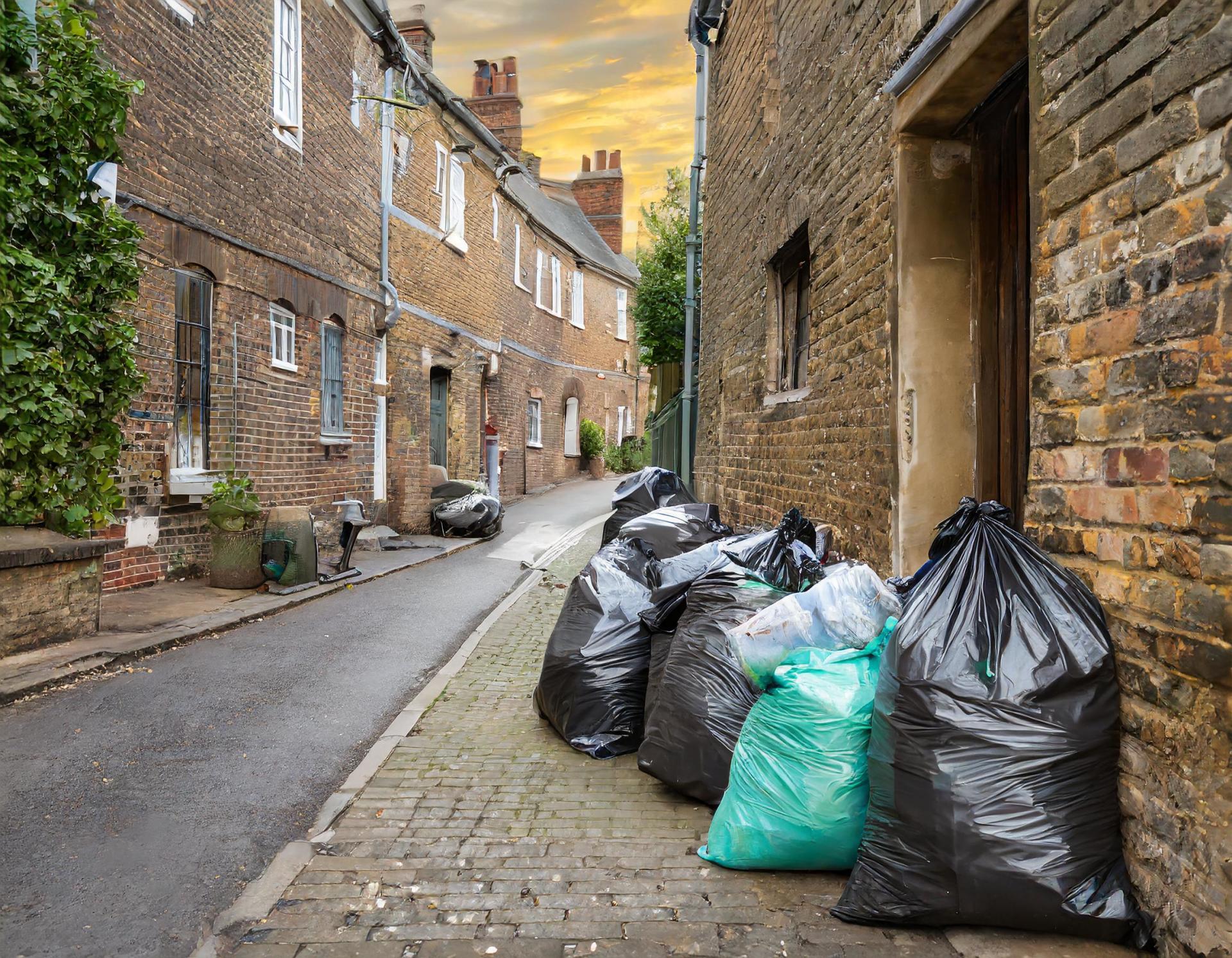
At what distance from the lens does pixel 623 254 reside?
34594 millimetres

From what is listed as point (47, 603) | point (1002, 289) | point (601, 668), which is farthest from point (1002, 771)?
point (47, 603)

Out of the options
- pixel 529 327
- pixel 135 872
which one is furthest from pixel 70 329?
pixel 529 327

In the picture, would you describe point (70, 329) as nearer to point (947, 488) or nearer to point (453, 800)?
point (453, 800)

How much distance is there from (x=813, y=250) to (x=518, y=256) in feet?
52.3

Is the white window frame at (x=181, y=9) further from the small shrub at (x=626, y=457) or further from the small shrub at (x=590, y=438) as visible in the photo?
the small shrub at (x=626, y=457)

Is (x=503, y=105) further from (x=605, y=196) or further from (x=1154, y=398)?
(x=1154, y=398)

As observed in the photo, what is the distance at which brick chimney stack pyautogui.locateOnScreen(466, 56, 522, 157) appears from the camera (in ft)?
81.3

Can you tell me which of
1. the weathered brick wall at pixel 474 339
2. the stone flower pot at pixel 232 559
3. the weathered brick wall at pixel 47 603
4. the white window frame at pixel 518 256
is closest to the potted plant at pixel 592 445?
the weathered brick wall at pixel 474 339

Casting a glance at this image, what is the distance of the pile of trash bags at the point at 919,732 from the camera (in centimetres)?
210

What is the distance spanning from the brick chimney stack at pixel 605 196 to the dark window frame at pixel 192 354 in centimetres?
2571

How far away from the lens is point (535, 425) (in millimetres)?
22234

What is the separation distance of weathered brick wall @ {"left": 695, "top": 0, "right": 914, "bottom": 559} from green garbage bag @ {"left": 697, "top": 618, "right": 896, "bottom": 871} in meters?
1.57

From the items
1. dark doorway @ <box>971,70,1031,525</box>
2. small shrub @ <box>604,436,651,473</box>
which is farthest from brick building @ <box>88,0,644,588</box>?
small shrub @ <box>604,436,651,473</box>

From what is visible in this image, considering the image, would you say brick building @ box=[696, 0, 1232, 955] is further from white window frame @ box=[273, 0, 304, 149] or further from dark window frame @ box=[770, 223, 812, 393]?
white window frame @ box=[273, 0, 304, 149]
